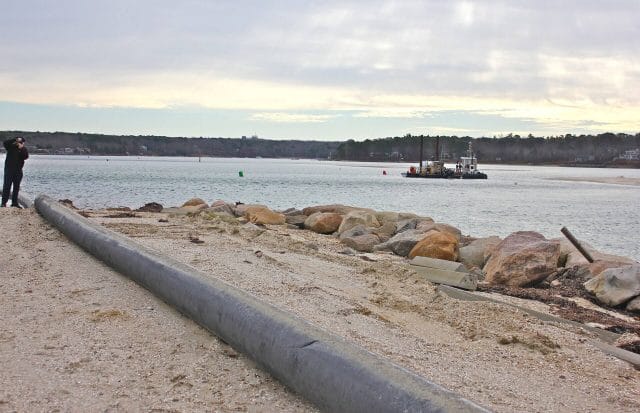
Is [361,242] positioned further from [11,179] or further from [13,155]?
[11,179]

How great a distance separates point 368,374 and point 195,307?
2.24 metres

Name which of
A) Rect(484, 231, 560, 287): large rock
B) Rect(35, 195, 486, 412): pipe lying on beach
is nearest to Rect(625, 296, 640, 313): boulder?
Rect(484, 231, 560, 287): large rock

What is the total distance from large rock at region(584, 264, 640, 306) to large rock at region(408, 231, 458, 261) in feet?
10.2

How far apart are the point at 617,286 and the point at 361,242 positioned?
19.8 feet

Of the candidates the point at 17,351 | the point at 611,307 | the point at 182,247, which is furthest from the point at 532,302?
the point at 17,351

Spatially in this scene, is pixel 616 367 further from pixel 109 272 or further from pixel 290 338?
pixel 109 272

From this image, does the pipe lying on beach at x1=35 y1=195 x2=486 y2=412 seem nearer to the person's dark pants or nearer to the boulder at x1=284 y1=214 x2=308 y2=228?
the person's dark pants

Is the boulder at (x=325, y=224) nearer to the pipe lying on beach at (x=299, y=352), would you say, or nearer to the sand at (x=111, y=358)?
the sand at (x=111, y=358)

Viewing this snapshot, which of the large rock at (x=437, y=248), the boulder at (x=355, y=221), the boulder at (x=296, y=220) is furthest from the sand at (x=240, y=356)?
the boulder at (x=296, y=220)

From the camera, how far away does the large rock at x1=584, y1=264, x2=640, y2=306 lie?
9.50 m

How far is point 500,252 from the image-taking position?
11125mm

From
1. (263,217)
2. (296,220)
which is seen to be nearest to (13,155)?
(263,217)

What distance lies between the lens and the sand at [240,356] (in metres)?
3.92

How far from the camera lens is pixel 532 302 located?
30.6 ft
